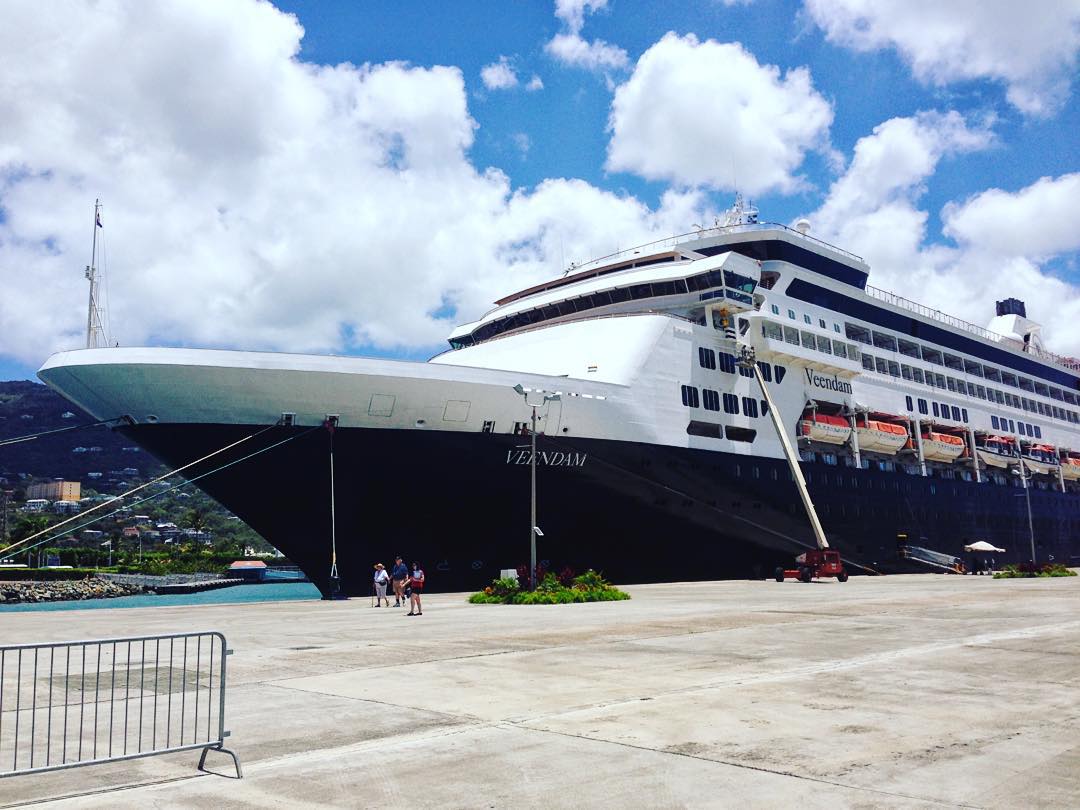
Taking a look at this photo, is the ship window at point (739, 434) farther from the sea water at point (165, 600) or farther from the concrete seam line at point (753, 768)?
the concrete seam line at point (753, 768)

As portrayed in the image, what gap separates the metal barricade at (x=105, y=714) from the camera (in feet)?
20.4

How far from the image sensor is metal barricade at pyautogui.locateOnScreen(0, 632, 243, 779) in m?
6.21

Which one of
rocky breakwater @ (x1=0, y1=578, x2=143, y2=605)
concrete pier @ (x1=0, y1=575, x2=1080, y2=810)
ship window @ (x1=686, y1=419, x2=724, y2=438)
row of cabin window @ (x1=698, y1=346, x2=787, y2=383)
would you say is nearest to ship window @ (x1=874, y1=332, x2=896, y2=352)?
row of cabin window @ (x1=698, y1=346, x2=787, y2=383)

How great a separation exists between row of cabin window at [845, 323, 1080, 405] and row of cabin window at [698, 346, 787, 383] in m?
7.52

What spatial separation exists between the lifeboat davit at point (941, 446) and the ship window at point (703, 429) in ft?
56.8

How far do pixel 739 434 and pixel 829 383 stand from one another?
8.36m

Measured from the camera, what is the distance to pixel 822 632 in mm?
14125

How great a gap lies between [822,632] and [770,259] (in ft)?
86.9

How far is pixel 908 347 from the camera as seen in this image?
45219mm

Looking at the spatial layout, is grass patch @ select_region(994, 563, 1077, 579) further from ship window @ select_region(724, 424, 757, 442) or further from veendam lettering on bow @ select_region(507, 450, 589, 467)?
veendam lettering on bow @ select_region(507, 450, 589, 467)

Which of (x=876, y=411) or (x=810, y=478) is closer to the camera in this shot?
(x=810, y=478)

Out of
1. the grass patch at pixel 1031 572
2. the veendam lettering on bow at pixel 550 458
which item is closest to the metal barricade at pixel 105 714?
the veendam lettering on bow at pixel 550 458

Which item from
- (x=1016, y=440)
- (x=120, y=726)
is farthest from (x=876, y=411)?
(x=120, y=726)

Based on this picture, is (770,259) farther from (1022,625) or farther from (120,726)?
(120,726)
